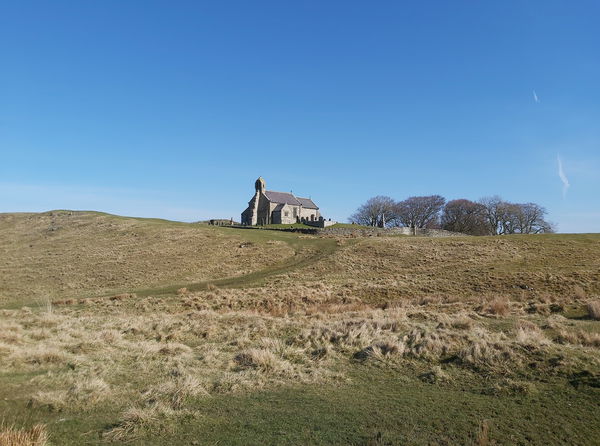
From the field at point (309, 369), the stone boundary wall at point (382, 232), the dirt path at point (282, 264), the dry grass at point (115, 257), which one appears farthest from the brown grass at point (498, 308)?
the stone boundary wall at point (382, 232)

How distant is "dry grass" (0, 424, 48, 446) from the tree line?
70.8 m

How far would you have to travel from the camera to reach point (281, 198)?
96.4 m

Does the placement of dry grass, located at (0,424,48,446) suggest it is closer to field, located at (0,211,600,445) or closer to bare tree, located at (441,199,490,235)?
field, located at (0,211,600,445)

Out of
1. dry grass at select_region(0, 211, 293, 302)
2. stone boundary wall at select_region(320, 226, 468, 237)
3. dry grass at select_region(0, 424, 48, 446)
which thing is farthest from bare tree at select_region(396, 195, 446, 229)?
dry grass at select_region(0, 424, 48, 446)

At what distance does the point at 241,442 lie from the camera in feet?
24.1

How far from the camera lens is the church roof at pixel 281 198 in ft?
311

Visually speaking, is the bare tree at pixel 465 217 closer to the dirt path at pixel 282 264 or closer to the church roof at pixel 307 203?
A: the church roof at pixel 307 203

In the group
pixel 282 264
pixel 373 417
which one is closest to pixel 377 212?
pixel 282 264

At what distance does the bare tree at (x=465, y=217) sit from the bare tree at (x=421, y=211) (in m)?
2.13

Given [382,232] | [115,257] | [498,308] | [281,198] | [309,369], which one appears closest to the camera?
[309,369]

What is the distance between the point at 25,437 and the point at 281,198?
90.1 meters

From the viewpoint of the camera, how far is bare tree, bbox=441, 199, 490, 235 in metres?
85.1

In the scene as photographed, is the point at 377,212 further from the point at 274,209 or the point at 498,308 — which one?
the point at 498,308

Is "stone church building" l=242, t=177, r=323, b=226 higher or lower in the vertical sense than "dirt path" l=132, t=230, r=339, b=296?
higher
